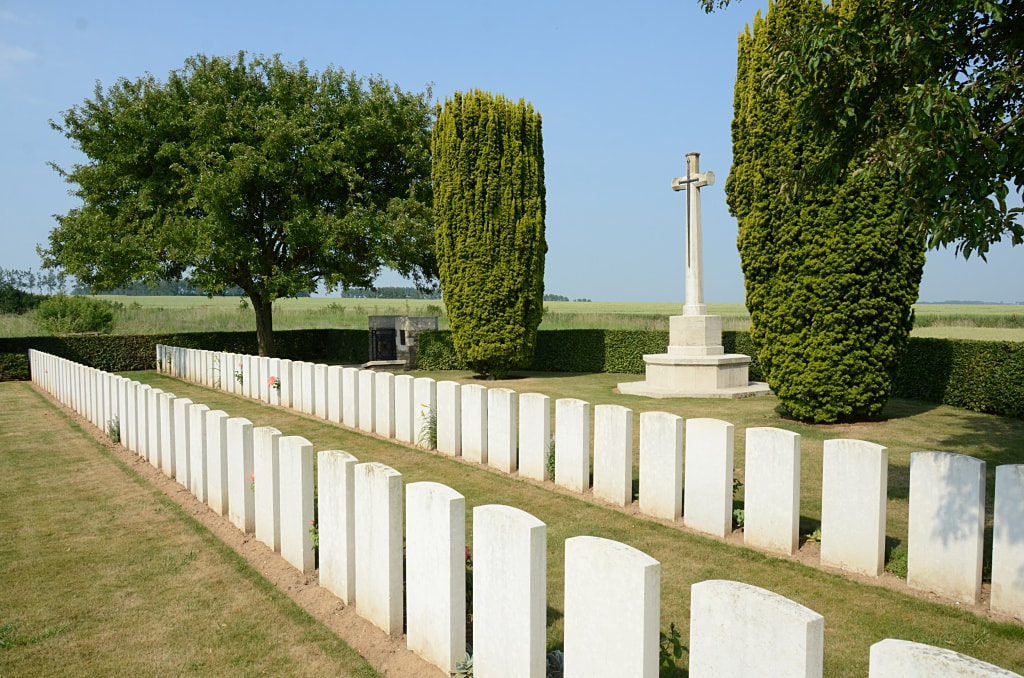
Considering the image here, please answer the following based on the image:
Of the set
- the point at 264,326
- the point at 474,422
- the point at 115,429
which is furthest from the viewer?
the point at 264,326

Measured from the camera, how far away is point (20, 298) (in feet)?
158

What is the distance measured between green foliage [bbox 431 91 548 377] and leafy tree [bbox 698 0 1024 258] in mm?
11956

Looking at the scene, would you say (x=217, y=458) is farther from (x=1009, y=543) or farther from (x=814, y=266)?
(x=814, y=266)

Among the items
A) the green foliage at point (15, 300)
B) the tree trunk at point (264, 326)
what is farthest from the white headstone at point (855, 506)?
the green foliage at point (15, 300)

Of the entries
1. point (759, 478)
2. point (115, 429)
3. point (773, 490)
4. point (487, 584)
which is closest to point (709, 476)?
point (759, 478)

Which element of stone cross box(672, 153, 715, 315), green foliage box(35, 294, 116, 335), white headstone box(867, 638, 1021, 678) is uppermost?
stone cross box(672, 153, 715, 315)

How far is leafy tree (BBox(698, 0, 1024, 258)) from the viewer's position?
4457 millimetres

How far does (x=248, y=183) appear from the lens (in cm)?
A: 2188

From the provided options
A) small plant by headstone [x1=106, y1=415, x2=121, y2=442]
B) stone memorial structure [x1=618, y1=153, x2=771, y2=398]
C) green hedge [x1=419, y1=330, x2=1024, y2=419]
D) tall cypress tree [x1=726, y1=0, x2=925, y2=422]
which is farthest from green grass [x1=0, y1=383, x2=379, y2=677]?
green hedge [x1=419, y1=330, x2=1024, y2=419]

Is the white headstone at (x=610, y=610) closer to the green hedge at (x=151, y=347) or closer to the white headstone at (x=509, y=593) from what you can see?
the white headstone at (x=509, y=593)

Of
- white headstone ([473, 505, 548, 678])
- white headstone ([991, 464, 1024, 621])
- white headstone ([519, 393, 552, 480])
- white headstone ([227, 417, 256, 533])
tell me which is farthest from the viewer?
white headstone ([519, 393, 552, 480])

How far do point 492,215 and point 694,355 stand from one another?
6203 millimetres

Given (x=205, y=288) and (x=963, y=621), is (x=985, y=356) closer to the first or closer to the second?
(x=963, y=621)

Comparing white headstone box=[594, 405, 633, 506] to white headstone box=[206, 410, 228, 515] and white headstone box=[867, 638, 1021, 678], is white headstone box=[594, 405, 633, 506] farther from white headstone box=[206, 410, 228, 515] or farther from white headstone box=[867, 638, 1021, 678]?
white headstone box=[867, 638, 1021, 678]
